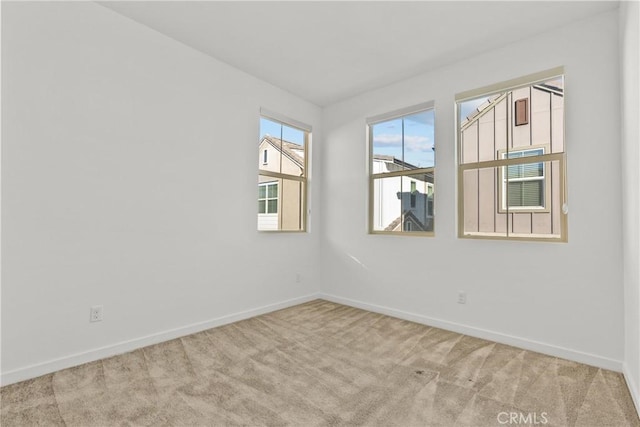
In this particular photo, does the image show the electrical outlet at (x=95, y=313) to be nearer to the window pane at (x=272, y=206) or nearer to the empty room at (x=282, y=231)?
the empty room at (x=282, y=231)

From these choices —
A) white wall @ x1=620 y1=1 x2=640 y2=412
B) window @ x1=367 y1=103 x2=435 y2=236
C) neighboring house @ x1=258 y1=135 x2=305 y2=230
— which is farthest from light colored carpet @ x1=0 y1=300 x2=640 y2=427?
neighboring house @ x1=258 y1=135 x2=305 y2=230

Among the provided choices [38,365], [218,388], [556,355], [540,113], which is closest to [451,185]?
[540,113]

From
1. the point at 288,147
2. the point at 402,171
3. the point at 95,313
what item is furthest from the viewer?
the point at 288,147

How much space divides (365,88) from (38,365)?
409cm

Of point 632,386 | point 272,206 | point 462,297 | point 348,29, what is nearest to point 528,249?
point 462,297

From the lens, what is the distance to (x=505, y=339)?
291cm

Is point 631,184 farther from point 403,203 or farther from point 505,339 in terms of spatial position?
point 403,203

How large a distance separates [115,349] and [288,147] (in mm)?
2904

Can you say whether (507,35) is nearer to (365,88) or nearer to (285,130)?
(365,88)

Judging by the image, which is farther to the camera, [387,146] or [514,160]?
[387,146]

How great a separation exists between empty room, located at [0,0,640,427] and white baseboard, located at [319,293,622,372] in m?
0.02

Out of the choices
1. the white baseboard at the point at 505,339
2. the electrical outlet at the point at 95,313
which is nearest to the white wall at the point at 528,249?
the white baseboard at the point at 505,339

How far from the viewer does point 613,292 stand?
2.46 metres

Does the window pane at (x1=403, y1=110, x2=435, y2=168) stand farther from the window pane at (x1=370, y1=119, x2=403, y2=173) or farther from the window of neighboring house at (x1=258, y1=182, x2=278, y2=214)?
the window of neighboring house at (x1=258, y1=182, x2=278, y2=214)
